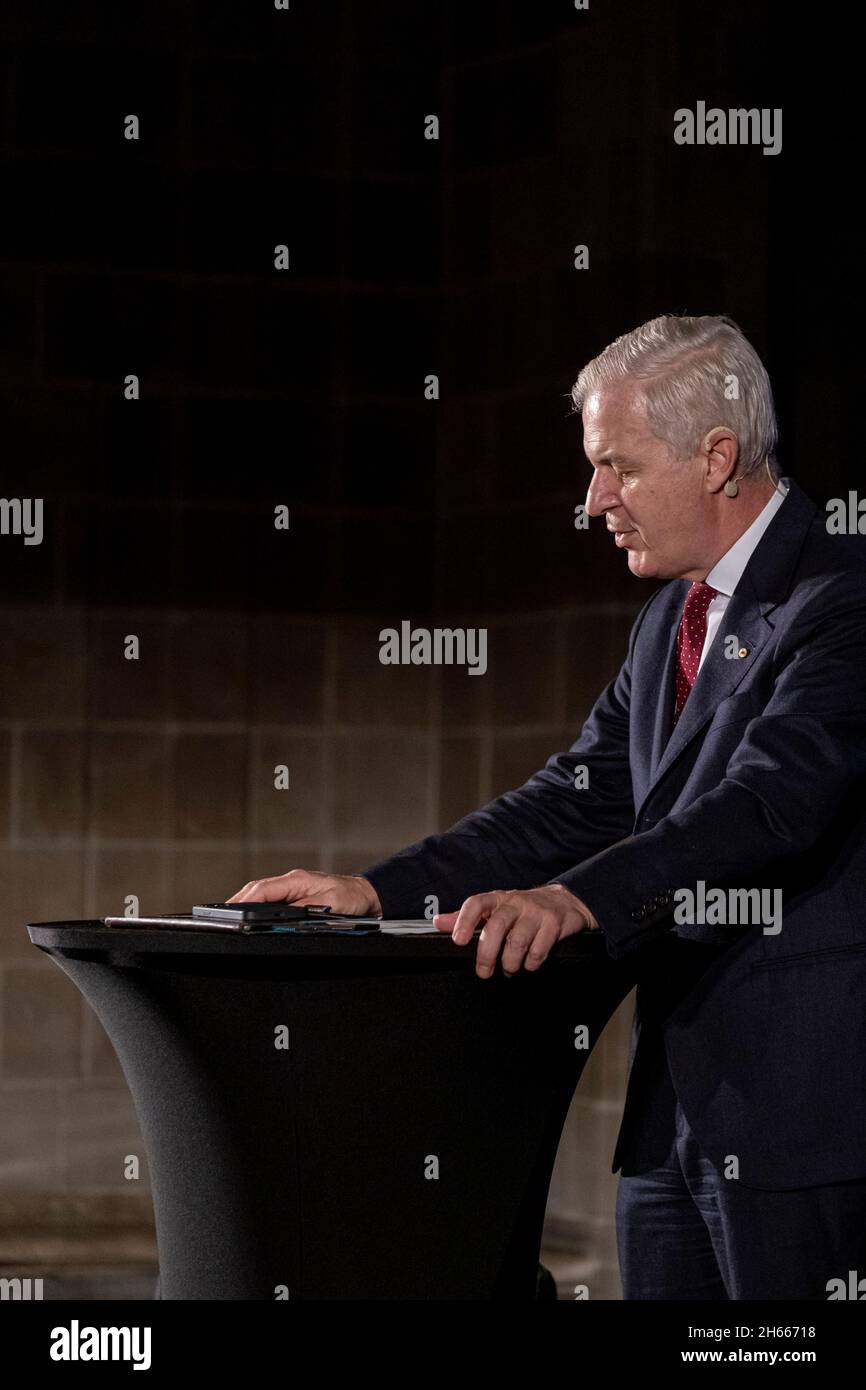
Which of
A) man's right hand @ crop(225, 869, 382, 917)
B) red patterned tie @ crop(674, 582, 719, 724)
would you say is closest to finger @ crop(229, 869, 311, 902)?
man's right hand @ crop(225, 869, 382, 917)

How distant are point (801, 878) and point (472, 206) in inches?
106

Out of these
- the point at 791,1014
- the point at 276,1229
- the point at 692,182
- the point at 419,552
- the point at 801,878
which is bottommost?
the point at 276,1229

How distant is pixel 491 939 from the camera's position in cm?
159

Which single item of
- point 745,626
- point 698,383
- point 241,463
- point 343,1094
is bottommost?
point 343,1094

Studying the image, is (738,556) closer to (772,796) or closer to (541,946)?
(772,796)

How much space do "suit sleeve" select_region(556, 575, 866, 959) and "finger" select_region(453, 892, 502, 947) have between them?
104 millimetres

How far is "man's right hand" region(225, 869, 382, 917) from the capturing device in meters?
1.98

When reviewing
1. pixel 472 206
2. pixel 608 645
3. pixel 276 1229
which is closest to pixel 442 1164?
pixel 276 1229

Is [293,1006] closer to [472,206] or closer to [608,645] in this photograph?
[608,645]

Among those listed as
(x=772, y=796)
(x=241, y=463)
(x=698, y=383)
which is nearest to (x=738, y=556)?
(x=698, y=383)

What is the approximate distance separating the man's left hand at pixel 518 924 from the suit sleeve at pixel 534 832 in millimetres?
382

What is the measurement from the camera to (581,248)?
3854mm

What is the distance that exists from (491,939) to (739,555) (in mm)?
653

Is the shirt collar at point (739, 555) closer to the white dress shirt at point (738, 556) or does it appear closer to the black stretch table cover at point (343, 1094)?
the white dress shirt at point (738, 556)
